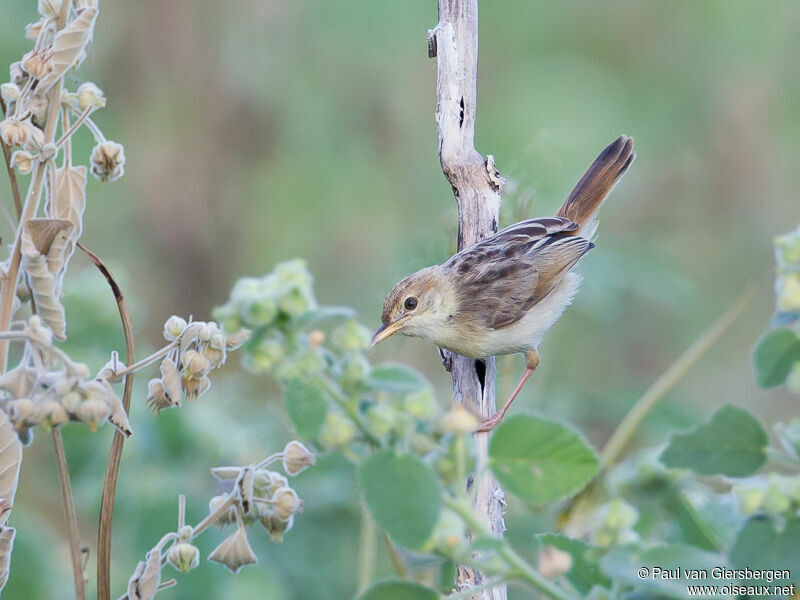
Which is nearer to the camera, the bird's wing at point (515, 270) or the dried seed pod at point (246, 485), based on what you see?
the dried seed pod at point (246, 485)

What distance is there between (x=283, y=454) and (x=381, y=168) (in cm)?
513

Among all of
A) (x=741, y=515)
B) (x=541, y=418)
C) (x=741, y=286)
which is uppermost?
(x=741, y=286)

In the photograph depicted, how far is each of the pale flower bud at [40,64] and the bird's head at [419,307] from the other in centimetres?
199

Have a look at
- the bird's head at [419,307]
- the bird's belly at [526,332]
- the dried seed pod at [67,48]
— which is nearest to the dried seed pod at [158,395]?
the dried seed pod at [67,48]

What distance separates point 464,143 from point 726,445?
5.02 ft

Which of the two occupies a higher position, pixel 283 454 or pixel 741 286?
pixel 741 286

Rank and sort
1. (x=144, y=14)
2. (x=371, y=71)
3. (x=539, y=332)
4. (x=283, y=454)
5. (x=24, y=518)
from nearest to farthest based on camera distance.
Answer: (x=283, y=454), (x=24, y=518), (x=539, y=332), (x=144, y=14), (x=371, y=71)

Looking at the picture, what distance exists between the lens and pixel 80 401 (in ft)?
3.56

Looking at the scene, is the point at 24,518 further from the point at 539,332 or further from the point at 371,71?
the point at 371,71

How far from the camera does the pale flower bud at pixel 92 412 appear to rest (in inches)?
42.1

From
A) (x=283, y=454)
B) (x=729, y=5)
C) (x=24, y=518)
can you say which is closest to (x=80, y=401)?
(x=283, y=454)

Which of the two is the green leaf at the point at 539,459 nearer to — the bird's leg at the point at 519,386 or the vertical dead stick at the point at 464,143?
the vertical dead stick at the point at 464,143

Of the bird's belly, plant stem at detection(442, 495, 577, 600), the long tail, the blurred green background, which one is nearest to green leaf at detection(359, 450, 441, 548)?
plant stem at detection(442, 495, 577, 600)

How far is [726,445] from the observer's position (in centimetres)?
102
